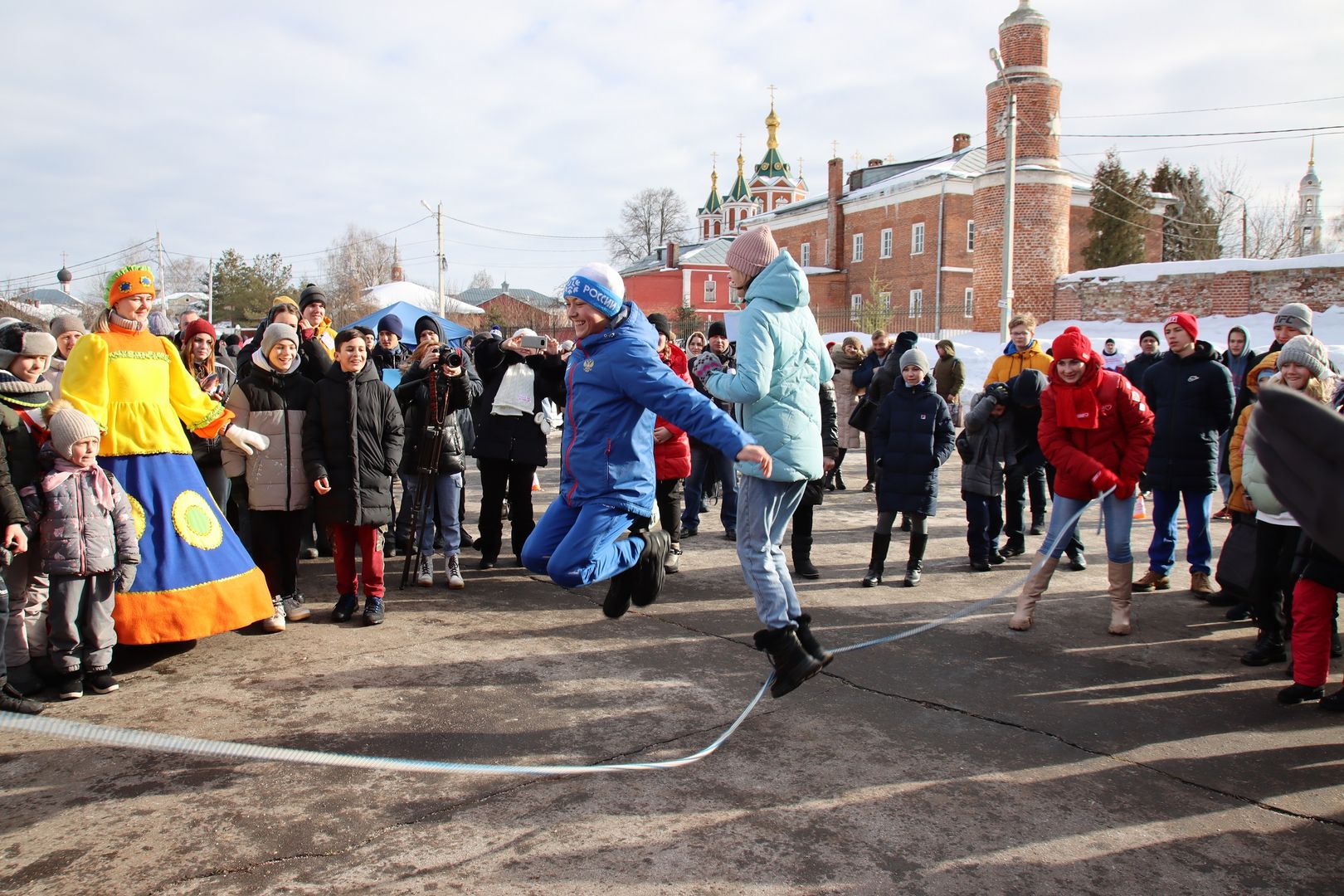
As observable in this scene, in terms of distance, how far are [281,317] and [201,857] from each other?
4.76 meters

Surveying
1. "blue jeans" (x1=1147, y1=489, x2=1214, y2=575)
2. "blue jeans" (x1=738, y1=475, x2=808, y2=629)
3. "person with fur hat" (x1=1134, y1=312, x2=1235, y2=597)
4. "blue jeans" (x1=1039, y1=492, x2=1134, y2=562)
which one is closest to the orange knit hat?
"blue jeans" (x1=738, y1=475, x2=808, y2=629)

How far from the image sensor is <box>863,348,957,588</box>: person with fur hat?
24.8ft

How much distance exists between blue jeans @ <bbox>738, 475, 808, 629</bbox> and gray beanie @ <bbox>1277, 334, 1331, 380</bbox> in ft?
9.60

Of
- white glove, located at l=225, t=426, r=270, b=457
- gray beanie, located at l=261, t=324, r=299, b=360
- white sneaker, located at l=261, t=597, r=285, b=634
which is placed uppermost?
gray beanie, located at l=261, t=324, r=299, b=360

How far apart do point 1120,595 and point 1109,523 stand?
0.47 metres

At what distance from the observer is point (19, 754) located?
166 inches

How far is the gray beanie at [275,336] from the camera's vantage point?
6.31m

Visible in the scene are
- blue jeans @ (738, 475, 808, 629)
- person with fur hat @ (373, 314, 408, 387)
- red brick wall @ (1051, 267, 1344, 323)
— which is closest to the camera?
blue jeans @ (738, 475, 808, 629)

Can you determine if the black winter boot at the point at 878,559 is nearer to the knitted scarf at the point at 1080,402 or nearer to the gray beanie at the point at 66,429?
the knitted scarf at the point at 1080,402

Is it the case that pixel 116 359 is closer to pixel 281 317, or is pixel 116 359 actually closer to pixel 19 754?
pixel 281 317

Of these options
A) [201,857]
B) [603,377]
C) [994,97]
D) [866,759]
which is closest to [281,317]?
[603,377]

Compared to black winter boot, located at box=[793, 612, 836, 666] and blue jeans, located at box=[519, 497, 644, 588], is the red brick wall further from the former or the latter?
blue jeans, located at box=[519, 497, 644, 588]

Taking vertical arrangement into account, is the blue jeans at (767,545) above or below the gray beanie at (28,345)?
below

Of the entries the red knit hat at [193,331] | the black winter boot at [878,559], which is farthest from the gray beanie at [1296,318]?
the red knit hat at [193,331]
